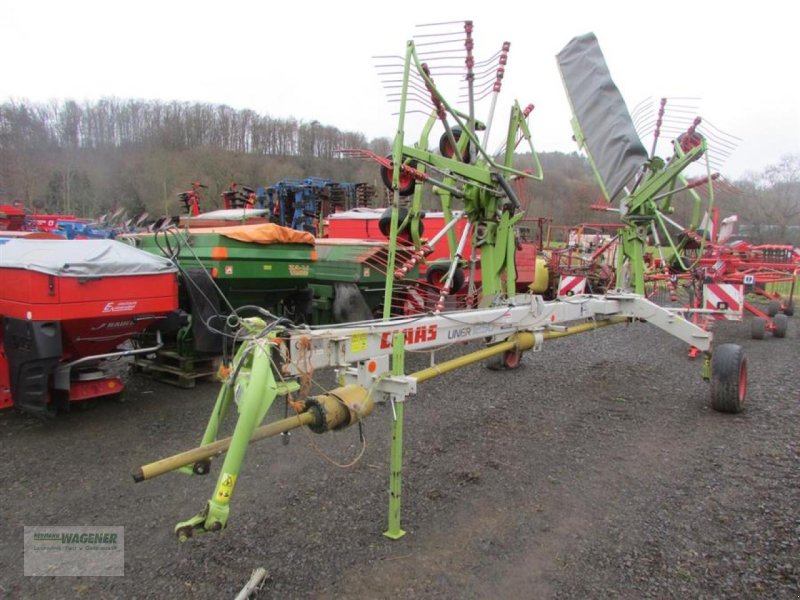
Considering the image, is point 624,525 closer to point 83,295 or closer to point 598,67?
point 83,295

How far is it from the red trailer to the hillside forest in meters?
20.5

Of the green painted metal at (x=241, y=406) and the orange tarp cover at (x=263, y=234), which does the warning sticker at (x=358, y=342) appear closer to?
the green painted metal at (x=241, y=406)

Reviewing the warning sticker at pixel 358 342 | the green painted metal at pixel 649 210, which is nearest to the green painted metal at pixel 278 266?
the warning sticker at pixel 358 342

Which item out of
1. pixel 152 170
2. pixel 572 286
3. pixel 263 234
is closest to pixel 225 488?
pixel 263 234

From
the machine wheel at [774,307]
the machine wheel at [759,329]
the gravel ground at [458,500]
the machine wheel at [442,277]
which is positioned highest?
the machine wheel at [442,277]

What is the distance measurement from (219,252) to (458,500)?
3820 millimetres

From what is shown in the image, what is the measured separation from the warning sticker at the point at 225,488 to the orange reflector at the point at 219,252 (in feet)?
14.2

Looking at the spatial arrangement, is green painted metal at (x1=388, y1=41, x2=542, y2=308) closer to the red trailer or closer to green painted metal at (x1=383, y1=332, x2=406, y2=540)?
green painted metal at (x1=383, y1=332, x2=406, y2=540)

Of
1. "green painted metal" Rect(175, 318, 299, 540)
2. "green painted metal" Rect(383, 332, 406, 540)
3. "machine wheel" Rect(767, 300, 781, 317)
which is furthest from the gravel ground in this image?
"machine wheel" Rect(767, 300, 781, 317)

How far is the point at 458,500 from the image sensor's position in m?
3.86

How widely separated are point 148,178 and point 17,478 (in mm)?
31458

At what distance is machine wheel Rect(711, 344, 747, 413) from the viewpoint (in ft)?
18.4

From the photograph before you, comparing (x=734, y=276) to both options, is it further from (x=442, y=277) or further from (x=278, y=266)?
(x=278, y=266)

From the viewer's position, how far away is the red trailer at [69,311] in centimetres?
463
